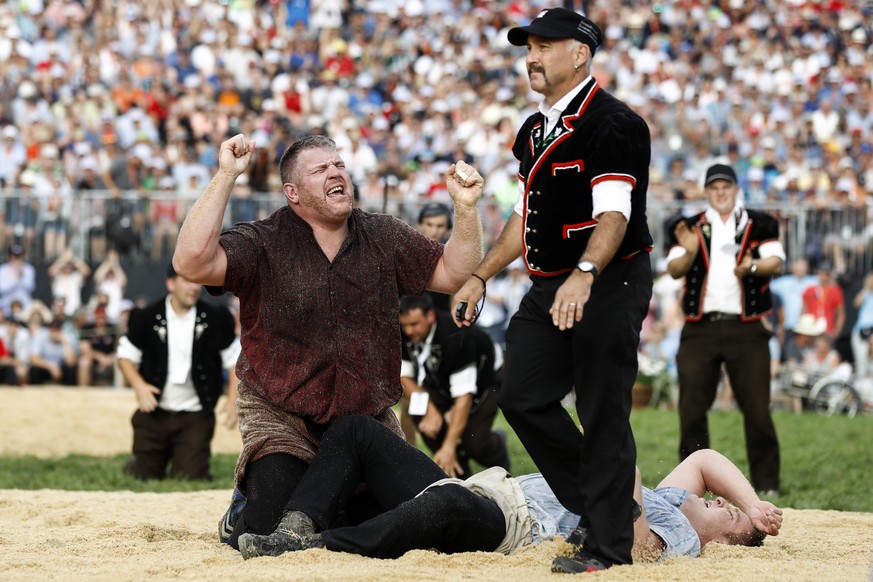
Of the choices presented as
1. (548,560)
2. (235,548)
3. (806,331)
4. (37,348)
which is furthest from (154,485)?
(806,331)

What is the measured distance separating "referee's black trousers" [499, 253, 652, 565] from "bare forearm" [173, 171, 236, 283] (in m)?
1.43

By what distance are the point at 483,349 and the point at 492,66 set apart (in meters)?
13.7

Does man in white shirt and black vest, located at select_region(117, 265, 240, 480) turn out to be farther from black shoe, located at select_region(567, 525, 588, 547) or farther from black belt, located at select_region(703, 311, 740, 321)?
black shoe, located at select_region(567, 525, 588, 547)

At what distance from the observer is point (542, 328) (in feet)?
18.5

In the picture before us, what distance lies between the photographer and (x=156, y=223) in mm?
18453

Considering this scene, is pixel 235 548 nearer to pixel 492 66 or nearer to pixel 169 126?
pixel 169 126

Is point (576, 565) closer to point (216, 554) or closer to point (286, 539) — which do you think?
point (286, 539)

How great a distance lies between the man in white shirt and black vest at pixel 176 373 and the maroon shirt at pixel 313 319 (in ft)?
14.0

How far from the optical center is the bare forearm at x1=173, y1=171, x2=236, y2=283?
5.95 metres

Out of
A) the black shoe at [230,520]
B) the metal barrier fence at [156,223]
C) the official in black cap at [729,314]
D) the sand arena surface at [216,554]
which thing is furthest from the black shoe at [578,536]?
the metal barrier fence at [156,223]

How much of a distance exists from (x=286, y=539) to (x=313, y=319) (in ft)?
3.55

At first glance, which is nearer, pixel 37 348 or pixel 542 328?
pixel 542 328

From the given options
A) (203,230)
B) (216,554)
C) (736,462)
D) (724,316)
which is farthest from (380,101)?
(216,554)

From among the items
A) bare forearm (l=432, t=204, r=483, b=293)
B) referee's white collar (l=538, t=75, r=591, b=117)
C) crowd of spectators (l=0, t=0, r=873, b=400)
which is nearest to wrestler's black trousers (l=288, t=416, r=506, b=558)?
bare forearm (l=432, t=204, r=483, b=293)
